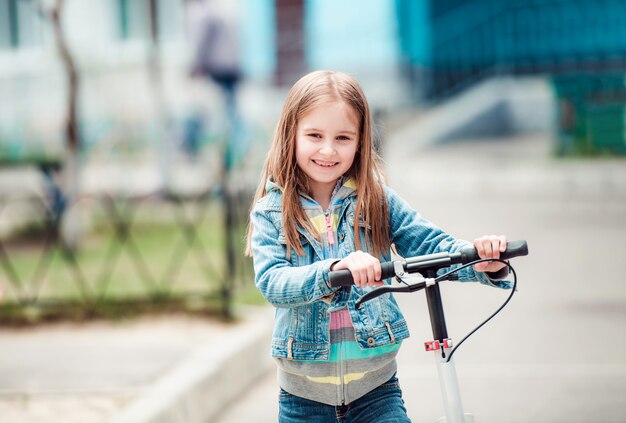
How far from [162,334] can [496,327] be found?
223cm

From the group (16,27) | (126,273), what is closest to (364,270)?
(126,273)

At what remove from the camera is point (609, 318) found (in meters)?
6.70

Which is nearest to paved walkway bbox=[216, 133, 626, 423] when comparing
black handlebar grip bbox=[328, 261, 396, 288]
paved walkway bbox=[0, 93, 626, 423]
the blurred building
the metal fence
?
paved walkway bbox=[0, 93, 626, 423]

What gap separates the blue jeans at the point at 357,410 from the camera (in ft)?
9.43

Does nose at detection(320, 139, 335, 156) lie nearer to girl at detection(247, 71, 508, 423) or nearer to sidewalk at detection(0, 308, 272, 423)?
girl at detection(247, 71, 508, 423)

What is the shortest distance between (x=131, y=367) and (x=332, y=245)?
310 centimetres

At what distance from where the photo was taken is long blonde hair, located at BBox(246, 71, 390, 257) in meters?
2.86

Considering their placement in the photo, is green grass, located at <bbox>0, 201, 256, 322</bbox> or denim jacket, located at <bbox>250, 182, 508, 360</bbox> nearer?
denim jacket, located at <bbox>250, 182, 508, 360</bbox>

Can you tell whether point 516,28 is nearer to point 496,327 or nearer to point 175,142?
point 175,142

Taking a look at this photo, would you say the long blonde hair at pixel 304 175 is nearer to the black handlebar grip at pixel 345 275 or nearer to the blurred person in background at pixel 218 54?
the black handlebar grip at pixel 345 275

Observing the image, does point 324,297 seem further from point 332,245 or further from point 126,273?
point 126,273

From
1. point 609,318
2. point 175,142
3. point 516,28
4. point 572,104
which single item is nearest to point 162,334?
point 609,318

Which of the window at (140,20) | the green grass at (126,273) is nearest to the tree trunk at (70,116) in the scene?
the green grass at (126,273)

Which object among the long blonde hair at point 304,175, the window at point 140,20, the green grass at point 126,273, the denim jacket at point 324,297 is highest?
the window at point 140,20
